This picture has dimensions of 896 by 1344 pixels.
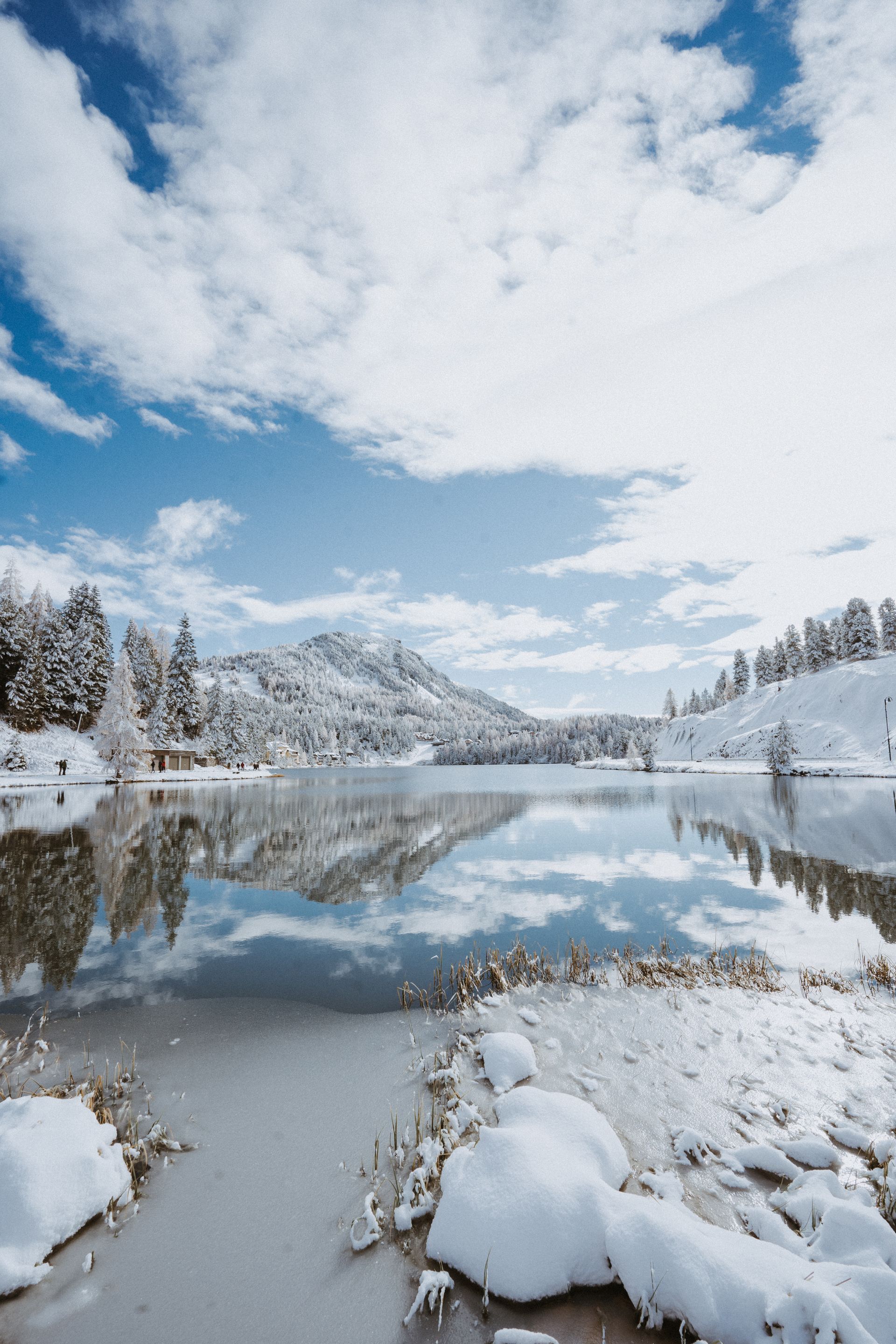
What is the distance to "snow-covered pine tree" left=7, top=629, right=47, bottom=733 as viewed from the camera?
189 ft

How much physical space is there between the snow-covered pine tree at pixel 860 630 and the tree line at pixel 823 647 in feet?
0.25

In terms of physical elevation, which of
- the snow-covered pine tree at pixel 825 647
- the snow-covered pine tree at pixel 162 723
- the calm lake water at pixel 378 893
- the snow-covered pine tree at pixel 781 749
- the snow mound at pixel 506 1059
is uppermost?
the snow-covered pine tree at pixel 825 647

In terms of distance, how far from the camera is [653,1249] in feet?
12.7

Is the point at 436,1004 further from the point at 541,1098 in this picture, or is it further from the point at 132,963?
the point at 132,963

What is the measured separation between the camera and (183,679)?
3073 inches

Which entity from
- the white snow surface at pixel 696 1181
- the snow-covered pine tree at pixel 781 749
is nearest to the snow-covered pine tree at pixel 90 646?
the white snow surface at pixel 696 1181

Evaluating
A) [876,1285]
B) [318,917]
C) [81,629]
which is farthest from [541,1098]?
[81,629]

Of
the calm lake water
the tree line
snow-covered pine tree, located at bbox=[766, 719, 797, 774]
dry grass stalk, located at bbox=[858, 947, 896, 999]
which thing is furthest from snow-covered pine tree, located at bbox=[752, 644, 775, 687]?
dry grass stalk, located at bbox=[858, 947, 896, 999]

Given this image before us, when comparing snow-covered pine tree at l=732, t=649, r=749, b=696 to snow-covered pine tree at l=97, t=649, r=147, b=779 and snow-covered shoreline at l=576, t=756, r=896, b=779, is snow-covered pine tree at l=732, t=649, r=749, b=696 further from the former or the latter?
snow-covered pine tree at l=97, t=649, r=147, b=779

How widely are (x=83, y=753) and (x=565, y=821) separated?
57391 mm

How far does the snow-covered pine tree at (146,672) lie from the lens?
7962cm

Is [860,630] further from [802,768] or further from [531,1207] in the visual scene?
[531,1207]

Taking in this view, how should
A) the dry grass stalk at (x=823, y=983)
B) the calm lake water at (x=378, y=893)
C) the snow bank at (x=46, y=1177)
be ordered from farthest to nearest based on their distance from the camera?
the calm lake water at (x=378, y=893)
the dry grass stalk at (x=823, y=983)
the snow bank at (x=46, y=1177)

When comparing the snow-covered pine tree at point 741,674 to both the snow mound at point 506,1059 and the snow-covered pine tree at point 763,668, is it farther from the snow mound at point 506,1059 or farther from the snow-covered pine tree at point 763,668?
the snow mound at point 506,1059
